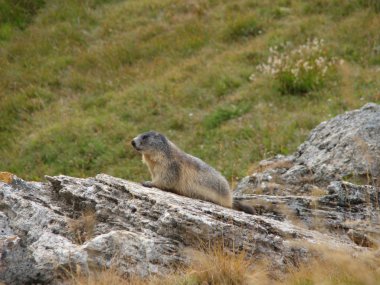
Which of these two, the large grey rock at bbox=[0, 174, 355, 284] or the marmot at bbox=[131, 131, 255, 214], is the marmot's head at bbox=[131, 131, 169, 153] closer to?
the marmot at bbox=[131, 131, 255, 214]

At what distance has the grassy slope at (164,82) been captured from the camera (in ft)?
52.4

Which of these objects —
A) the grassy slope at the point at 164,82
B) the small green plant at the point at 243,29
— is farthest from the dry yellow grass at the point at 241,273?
the small green plant at the point at 243,29

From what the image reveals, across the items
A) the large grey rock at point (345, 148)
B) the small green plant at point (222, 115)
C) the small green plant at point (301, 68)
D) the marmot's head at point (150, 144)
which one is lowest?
the small green plant at point (222, 115)

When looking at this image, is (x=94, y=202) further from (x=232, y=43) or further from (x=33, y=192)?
(x=232, y=43)

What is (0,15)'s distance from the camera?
23422mm

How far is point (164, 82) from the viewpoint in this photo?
18.9 m

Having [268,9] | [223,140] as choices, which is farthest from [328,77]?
[268,9]

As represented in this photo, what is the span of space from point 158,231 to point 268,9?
15.2 metres

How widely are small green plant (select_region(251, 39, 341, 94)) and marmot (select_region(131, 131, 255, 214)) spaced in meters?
7.66

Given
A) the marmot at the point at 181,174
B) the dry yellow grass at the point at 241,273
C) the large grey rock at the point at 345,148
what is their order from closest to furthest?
1. the dry yellow grass at the point at 241,273
2. the marmot at the point at 181,174
3. the large grey rock at the point at 345,148

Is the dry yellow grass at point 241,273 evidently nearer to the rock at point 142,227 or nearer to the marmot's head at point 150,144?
the rock at point 142,227

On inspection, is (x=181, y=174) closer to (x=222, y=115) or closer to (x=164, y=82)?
(x=222, y=115)

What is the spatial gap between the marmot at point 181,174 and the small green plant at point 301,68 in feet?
25.1

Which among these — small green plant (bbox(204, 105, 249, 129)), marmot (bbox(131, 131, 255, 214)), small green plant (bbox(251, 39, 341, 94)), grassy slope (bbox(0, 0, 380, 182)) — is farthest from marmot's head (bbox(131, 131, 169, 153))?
small green plant (bbox(251, 39, 341, 94))
